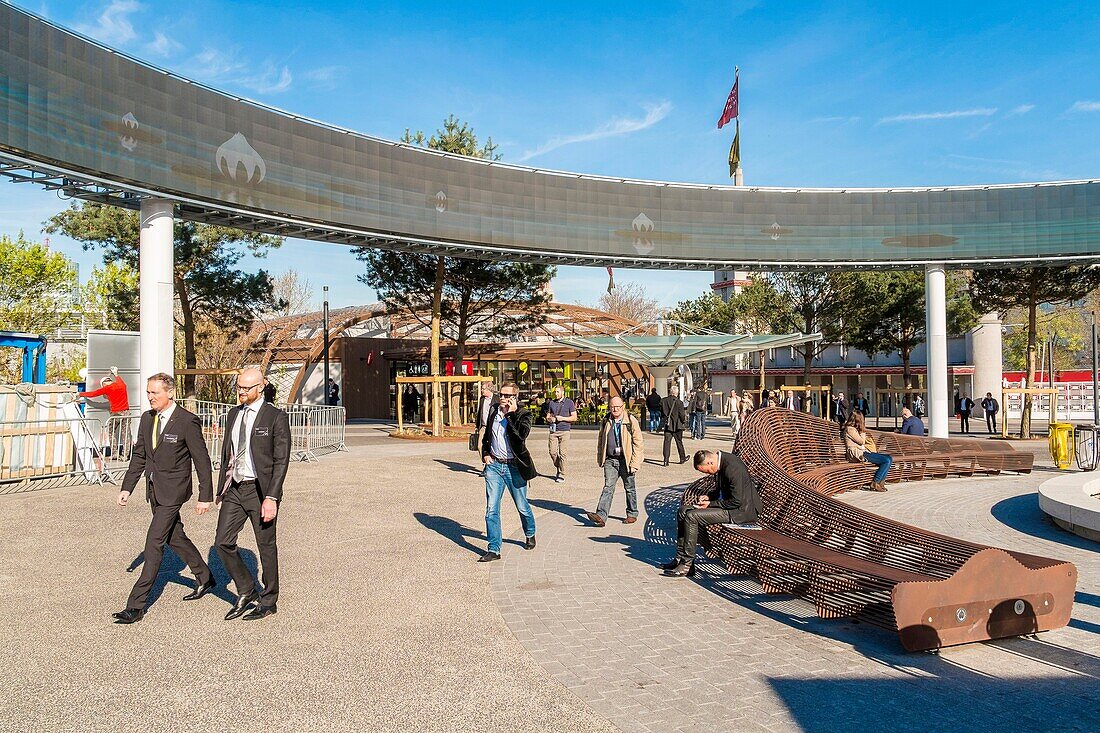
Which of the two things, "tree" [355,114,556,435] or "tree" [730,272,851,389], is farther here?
"tree" [730,272,851,389]

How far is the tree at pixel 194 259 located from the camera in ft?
87.9

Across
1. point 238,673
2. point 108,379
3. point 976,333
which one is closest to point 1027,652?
point 238,673

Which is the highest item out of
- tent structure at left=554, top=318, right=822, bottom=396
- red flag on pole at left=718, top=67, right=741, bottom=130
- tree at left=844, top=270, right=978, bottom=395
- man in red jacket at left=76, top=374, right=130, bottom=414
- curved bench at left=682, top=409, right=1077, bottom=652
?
red flag on pole at left=718, top=67, right=741, bottom=130

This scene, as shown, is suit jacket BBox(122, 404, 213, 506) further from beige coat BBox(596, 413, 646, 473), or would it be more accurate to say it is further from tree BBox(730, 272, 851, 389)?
tree BBox(730, 272, 851, 389)

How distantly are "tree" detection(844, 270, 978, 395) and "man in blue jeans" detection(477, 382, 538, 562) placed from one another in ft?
99.8

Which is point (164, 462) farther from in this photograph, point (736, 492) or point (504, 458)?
point (736, 492)

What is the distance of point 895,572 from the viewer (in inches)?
212

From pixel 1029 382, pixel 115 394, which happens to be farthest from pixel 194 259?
pixel 1029 382

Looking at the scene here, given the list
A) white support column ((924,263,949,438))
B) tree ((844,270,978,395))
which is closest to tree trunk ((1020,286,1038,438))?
white support column ((924,263,949,438))

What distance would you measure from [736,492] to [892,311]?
3158 centimetres

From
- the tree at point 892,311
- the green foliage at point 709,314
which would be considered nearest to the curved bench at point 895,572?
the tree at point 892,311

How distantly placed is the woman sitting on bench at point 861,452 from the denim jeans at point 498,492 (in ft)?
24.3

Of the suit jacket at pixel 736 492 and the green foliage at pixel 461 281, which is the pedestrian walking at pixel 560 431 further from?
the green foliage at pixel 461 281

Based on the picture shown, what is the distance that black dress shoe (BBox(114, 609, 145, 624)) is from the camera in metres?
5.61
